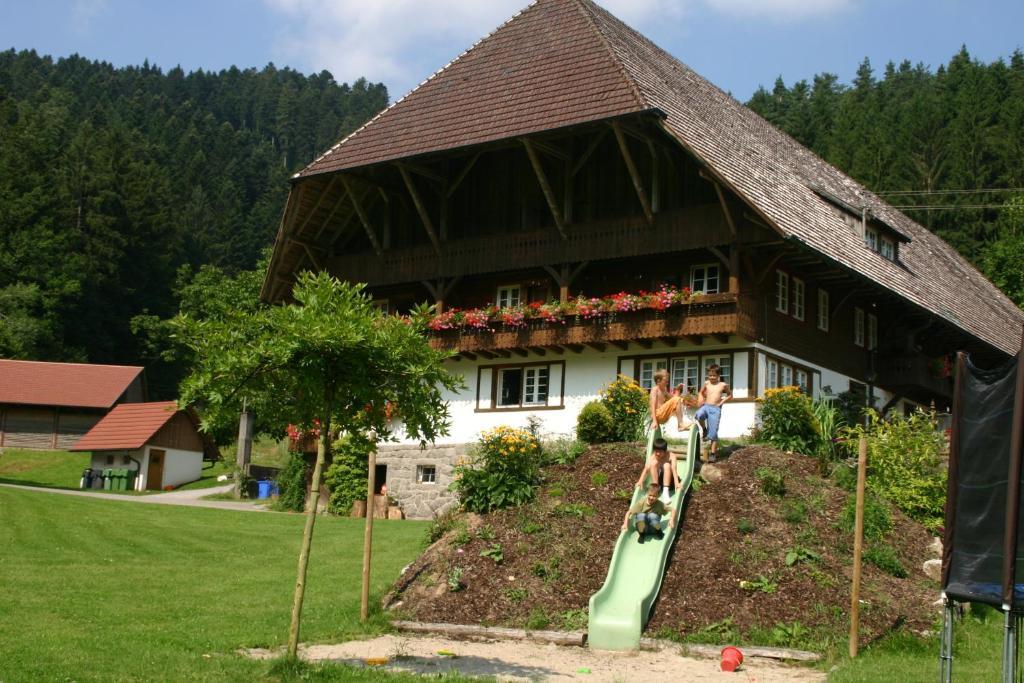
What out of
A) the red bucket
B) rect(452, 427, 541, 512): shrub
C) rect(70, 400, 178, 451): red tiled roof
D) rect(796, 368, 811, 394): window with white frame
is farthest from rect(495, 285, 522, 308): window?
rect(70, 400, 178, 451): red tiled roof

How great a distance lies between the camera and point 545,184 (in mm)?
32219

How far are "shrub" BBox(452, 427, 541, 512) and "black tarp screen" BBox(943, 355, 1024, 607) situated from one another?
12.0 meters

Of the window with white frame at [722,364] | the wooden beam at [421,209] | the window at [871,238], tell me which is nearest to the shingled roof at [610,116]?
the window at [871,238]

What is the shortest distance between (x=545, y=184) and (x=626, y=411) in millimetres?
7105

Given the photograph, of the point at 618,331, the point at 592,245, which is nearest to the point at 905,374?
the point at 618,331

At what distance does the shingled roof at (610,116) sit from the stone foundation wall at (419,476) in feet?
26.3

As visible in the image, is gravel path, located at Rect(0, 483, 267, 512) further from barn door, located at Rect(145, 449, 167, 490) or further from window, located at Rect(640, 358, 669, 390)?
window, located at Rect(640, 358, 669, 390)

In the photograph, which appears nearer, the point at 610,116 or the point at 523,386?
the point at 610,116

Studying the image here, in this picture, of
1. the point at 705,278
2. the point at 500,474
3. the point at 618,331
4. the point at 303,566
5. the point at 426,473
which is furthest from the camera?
the point at 426,473

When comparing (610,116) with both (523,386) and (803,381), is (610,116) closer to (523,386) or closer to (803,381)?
(523,386)

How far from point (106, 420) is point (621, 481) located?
3959cm

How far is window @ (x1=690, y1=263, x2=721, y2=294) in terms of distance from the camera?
1257 inches

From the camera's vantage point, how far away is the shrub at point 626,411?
27859 millimetres

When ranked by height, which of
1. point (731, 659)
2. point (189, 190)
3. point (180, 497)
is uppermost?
point (189, 190)
